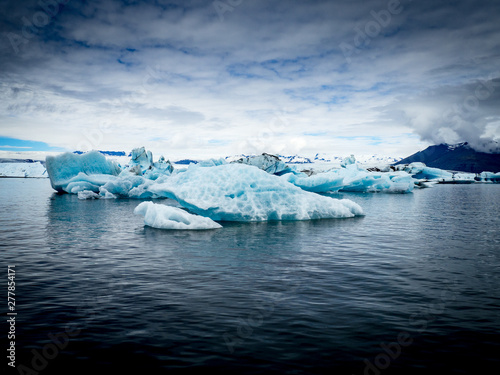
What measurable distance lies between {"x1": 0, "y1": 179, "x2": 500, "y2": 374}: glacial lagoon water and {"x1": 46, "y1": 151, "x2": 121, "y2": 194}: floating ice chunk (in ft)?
86.8

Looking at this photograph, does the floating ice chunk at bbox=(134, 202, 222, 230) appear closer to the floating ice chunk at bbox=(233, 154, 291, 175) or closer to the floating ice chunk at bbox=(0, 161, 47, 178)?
the floating ice chunk at bbox=(233, 154, 291, 175)

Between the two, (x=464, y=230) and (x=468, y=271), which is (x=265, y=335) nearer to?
(x=468, y=271)

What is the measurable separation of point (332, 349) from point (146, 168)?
52528mm

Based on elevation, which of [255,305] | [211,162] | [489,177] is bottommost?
[255,305]

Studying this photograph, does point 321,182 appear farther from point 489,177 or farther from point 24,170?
point 24,170

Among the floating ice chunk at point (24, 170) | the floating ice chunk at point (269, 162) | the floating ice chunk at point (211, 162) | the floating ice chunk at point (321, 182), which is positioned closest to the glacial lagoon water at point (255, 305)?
the floating ice chunk at point (321, 182)

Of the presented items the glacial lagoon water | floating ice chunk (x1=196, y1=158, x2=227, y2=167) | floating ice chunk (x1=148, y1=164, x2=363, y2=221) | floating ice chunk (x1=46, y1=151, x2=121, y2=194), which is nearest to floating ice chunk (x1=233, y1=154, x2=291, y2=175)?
floating ice chunk (x1=196, y1=158, x2=227, y2=167)

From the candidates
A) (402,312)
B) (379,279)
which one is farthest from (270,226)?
(402,312)

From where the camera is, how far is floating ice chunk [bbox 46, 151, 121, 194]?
1495 inches

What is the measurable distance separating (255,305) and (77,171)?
37.9 m

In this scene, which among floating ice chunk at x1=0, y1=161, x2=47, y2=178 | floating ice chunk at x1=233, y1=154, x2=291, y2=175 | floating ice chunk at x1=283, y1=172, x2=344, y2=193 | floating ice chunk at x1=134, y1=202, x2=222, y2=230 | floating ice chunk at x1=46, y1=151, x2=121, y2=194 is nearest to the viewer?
floating ice chunk at x1=134, y1=202, x2=222, y2=230

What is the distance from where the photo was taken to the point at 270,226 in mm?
17406

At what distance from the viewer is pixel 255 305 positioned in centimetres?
675

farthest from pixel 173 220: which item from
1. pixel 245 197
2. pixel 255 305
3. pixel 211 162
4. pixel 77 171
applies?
pixel 211 162
